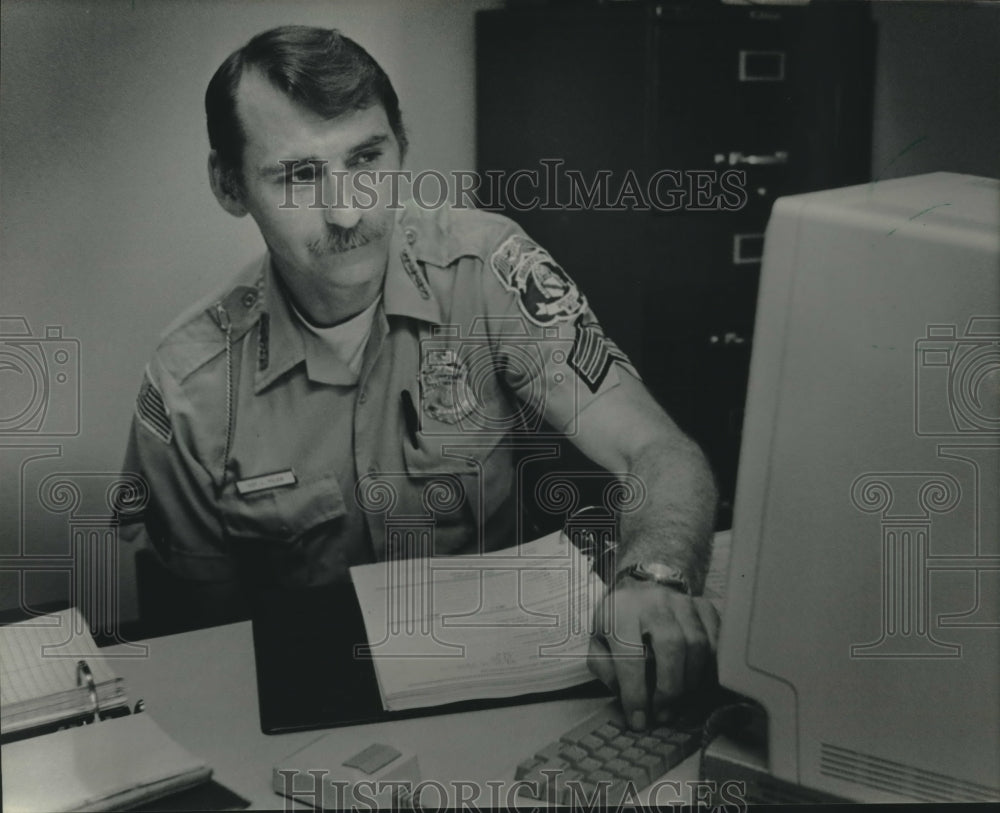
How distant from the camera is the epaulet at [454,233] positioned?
1.13 meters

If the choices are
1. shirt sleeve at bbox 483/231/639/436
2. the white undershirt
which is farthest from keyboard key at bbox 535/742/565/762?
the white undershirt

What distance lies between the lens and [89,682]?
108cm

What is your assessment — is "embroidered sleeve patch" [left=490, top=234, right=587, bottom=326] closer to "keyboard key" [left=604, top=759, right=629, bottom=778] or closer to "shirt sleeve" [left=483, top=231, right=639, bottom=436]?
"shirt sleeve" [left=483, top=231, right=639, bottom=436]

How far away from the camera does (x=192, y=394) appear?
112 centimetres

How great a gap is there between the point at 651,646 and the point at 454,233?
493 millimetres

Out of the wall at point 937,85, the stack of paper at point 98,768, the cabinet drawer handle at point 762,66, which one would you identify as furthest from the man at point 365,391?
the wall at point 937,85

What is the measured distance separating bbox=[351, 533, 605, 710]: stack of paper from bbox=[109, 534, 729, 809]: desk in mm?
41

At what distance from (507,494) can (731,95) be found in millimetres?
516

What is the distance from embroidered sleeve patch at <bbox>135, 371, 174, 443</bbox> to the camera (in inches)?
44.1

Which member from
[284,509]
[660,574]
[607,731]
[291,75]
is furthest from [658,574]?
[291,75]

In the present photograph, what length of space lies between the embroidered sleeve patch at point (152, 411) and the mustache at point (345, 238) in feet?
0.75

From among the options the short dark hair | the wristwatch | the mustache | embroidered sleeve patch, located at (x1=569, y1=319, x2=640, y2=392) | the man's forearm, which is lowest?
the wristwatch

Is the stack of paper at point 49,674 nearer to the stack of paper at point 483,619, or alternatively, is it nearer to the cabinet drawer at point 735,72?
the stack of paper at point 483,619

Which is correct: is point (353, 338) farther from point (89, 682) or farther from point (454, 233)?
point (89, 682)
